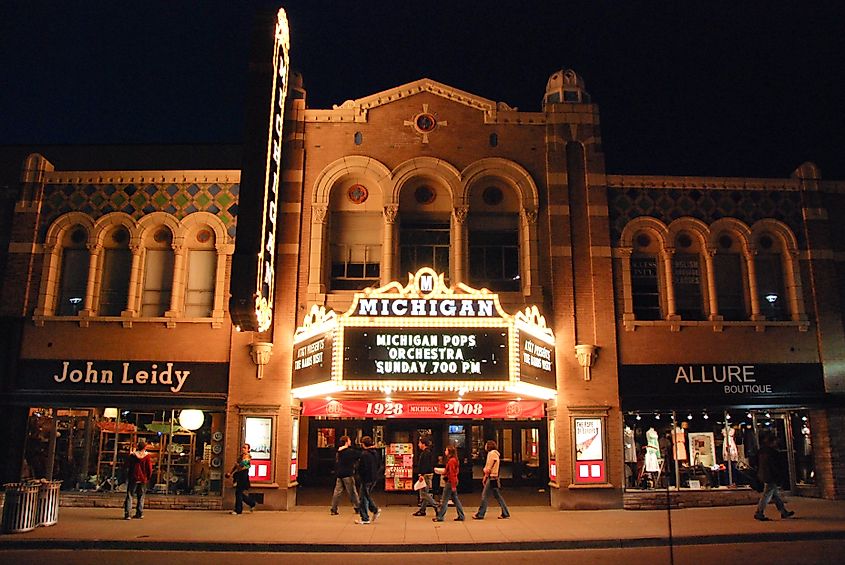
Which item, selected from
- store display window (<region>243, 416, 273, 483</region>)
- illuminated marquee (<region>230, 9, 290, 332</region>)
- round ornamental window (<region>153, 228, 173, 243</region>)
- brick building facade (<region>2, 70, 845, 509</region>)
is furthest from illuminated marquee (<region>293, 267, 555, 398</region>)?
round ornamental window (<region>153, 228, 173, 243</region>)

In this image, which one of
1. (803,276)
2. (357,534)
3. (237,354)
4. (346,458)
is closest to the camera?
(357,534)

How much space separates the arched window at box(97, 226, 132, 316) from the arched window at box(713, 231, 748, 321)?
16735 millimetres

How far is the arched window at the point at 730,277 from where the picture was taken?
19672 mm

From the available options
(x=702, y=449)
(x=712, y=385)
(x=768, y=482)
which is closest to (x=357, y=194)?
(x=712, y=385)

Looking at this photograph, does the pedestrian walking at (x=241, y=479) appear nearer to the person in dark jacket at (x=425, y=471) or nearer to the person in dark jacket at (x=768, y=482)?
the person in dark jacket at (x=425, y=471)

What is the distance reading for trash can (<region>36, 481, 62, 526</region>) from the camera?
1427 cm

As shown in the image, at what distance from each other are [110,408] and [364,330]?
799 cm

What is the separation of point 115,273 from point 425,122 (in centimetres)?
981

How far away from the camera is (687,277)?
64.8 ft

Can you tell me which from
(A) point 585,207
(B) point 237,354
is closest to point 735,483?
(A) point 585,207

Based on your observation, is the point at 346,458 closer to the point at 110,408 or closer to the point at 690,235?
the point at 110,408

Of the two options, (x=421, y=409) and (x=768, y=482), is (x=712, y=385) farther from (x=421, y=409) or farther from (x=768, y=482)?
(x=421, y=409)

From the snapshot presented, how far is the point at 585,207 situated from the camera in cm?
1950

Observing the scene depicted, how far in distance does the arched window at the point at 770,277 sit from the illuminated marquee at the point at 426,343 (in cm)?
834
